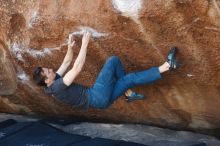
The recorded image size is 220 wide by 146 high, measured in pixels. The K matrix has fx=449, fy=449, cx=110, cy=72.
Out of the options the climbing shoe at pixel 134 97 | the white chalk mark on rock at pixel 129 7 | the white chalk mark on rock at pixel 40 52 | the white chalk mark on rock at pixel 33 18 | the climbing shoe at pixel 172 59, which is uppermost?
the white chalk mark on rock at pixel 33 18

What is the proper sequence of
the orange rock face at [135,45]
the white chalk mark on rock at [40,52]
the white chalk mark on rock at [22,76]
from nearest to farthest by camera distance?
the orange rock face at [135,45] < the white chalk mark on rock at [40,52] < the white chalk mark on rock at [22,76]

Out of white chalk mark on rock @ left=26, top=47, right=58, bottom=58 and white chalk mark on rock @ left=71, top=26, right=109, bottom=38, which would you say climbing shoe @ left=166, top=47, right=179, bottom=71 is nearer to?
white chalk mark on rock @ left=71, top=26, right=109, bottom=38

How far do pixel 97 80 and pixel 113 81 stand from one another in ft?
0.56

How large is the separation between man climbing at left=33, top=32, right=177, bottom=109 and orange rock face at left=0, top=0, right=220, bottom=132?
23 centimetres

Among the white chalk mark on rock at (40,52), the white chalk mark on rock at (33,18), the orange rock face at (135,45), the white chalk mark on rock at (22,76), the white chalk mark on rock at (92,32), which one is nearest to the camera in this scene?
the orange rock face at (135,45)

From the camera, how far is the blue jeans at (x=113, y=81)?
460 cm

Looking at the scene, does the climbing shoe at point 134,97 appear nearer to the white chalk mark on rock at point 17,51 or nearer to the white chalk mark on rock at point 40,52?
the white chalk mark on rock at point 40,52

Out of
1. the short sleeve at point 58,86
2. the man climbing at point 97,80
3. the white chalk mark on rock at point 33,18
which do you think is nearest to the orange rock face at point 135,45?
the white chalk mark on rock at point 33,18

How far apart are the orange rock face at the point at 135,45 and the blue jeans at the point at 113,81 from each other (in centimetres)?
32

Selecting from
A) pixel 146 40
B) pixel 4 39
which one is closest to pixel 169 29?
pixel 146 40

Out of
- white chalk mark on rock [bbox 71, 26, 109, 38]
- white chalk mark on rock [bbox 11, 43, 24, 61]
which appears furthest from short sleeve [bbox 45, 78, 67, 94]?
white chalk mark on rock [bbox 11, 43, 24, 61]

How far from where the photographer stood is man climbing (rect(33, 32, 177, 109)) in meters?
4.55

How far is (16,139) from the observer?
580cm

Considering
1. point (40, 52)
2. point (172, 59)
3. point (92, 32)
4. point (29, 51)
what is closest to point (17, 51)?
point (29, 51)
